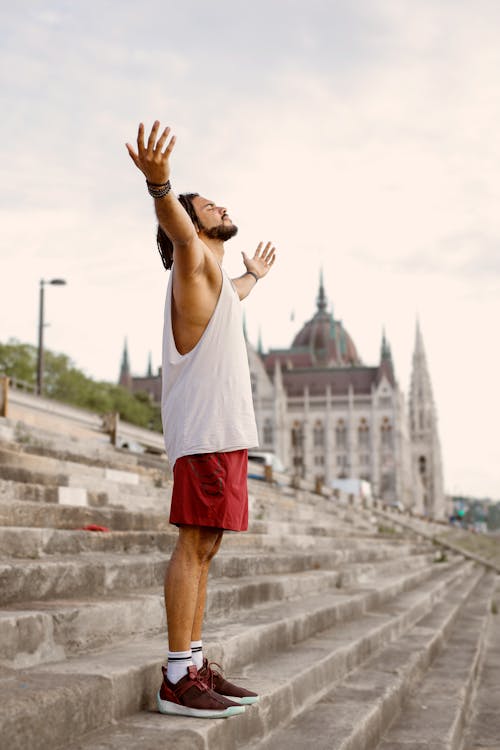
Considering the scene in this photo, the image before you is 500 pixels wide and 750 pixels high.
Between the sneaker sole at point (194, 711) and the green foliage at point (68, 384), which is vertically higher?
the green foliage at point (68, 384)

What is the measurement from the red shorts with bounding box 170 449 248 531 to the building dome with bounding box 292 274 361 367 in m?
144

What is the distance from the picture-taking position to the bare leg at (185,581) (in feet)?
9.32

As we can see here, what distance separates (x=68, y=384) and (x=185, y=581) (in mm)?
60220

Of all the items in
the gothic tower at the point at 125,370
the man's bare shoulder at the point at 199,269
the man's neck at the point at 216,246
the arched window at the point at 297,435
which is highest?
the gothic tower at the point at 125,370

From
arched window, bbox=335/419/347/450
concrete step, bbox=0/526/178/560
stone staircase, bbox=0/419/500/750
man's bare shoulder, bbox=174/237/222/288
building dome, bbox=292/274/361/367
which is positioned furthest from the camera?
building dome, bbox=292/274/361/367

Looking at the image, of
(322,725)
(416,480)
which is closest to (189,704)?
(322,725)

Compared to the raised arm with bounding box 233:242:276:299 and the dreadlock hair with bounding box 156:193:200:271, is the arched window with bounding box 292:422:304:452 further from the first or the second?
the dreadlock hair with bounding box 156:193:200:271

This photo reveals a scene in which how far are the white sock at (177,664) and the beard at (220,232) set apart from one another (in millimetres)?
1549

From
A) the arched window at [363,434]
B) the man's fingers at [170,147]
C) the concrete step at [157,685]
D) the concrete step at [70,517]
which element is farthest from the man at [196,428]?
the arched window at [363,434]

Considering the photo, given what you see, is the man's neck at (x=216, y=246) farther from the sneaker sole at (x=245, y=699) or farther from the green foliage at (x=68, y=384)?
the green foliage at (x=68, y=384)

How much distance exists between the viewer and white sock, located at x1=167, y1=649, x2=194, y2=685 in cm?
283

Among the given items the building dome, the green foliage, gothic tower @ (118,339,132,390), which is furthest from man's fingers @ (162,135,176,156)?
the building dome

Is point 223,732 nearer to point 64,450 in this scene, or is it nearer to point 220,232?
point 220,232

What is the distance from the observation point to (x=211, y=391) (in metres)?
2.98
